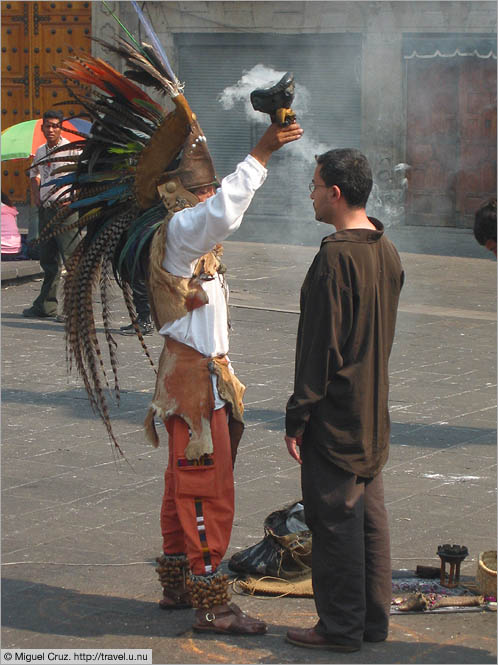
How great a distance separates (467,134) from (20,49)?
7.38 m

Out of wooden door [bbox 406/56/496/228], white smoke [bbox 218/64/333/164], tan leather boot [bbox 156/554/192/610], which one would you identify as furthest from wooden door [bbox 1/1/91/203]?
tan leather boot [bbox 156/554/192/610]

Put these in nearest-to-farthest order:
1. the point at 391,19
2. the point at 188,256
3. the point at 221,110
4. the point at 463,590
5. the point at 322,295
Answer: the point at 322,295 < the point at 188,256 < the point at 463,590 < the point at 391,19 < the point at 221,110

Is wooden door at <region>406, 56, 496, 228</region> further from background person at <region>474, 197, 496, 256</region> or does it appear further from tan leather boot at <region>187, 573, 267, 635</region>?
tan leather boot at <region>187, 573, 267, 635</region>

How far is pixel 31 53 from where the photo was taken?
1819 centimetres

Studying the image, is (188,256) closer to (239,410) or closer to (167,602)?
(239,410)

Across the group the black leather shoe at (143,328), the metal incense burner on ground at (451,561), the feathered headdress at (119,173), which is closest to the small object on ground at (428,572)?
the metal incense burner on ground at (451,561)

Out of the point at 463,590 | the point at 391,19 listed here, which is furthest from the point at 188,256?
the point at 391,19

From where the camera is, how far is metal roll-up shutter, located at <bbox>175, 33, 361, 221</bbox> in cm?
1697

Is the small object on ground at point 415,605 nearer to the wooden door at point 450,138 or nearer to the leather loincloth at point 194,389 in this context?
the leather loincloth at point 194,389

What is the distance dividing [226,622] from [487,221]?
61.2 inches

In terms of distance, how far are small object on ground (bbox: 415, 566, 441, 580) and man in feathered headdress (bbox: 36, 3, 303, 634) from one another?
75cm

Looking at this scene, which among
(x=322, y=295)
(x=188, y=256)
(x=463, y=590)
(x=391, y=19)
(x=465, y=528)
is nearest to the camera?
(x=322, y=295)

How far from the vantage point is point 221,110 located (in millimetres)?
17922

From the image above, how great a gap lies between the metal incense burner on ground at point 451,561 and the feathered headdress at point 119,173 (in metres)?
1.25
